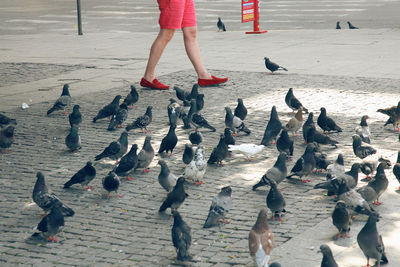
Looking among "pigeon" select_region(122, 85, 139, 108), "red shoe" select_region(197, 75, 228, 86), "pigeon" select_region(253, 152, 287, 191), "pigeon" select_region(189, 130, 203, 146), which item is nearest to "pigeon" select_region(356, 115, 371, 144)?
"pigeon" select_region(253, 152, 287, 191)

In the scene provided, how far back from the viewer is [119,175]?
26.9ft

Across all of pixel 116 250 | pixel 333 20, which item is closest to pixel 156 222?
pixel 116 250

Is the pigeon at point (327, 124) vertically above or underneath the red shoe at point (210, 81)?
above

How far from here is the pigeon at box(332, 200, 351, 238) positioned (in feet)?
20.8

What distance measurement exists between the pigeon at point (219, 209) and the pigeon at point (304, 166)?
1.42 m

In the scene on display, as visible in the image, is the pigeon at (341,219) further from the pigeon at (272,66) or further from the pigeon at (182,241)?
the pigeon at (272,66)

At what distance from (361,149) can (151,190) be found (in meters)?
2.78

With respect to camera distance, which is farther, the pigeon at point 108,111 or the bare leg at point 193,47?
the bare leg at point 193,47

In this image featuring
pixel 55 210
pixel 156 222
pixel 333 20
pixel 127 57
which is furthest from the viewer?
pixel 333 20

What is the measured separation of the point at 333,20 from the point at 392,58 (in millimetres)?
10030

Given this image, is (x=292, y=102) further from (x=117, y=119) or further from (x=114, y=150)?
(x=114, y=150)

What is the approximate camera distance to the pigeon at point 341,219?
6.33 meters

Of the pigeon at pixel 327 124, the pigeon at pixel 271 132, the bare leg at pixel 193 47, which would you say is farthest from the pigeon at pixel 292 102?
the bare leg at pixel 193 47

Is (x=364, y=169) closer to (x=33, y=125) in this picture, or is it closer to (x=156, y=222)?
(x=156, y=222)
